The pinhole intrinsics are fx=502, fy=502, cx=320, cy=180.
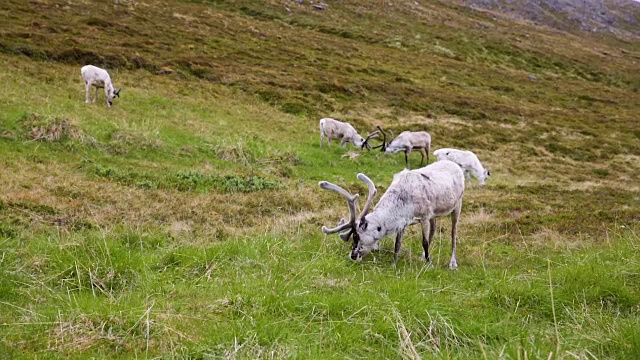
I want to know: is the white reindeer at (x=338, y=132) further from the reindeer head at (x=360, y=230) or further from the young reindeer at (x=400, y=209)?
the reindeer head at (x=360, y=230)

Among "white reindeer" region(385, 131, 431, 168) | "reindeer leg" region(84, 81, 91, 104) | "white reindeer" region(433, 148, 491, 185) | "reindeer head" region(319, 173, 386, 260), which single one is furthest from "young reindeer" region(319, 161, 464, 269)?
"reindeer leg" region(84, 81, 91, 104)

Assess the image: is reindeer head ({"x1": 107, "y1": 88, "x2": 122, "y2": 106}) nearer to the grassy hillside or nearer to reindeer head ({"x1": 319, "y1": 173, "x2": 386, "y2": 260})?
the grassy hillside

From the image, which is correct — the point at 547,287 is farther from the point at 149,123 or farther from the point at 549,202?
the point at 149,123

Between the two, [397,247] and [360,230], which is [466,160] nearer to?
[397,247]

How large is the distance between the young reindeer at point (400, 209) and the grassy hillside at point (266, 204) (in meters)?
0.41

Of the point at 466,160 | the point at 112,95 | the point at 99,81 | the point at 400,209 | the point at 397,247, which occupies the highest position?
the point at 400,209

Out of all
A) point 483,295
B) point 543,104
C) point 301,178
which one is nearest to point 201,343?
point 483,295

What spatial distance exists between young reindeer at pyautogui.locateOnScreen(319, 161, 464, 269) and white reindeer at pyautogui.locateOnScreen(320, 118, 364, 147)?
50.9 feet

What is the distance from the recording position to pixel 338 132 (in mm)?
25250

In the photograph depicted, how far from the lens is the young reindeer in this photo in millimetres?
8340

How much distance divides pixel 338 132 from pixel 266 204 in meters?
11.6

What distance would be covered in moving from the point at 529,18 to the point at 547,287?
150360mm

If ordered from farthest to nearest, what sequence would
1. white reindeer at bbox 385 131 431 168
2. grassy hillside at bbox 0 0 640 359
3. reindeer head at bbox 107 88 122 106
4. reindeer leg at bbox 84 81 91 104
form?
white reindeer at bbox 385 131 431 168 → reindeer head at bbox 107 88 122 106 → reindeer leg at bbox 84 81 91 104 → grassy hillside at bbox 0 0 640 359

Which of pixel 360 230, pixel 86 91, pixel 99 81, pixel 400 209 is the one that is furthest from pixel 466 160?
pixel 86 91
